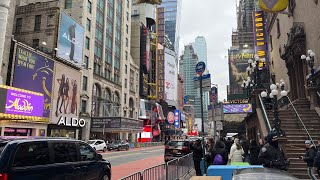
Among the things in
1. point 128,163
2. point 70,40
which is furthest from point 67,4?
point 128,163

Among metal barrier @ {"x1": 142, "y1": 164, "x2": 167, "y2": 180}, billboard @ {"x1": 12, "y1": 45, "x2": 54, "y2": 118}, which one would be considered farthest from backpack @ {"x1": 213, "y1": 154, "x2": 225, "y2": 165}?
billboard @ {"x1": 12, "y1": 45, "x2": 54, "y2": 118}

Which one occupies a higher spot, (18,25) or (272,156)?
(18,25)

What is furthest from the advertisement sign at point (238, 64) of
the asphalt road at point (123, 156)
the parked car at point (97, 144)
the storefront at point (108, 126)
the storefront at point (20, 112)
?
the storefront at point (20, 112)

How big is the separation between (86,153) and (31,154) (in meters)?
2.65

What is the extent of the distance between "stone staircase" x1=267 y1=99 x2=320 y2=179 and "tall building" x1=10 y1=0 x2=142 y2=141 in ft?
98.8

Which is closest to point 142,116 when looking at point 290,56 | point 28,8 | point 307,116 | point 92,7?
point 92,7

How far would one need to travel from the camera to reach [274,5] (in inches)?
852

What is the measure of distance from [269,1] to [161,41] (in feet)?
310

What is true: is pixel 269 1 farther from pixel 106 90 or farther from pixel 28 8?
pixel 106 90

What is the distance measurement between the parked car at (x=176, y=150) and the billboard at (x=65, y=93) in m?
22.6

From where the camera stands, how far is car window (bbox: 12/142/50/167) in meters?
6.50

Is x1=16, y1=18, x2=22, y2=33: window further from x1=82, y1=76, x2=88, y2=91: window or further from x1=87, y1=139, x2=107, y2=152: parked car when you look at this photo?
x1=87, y1=139, x2=107, y2=152: parked car

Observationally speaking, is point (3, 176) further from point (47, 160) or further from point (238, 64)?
point (238, 64)

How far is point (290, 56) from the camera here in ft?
79.7
